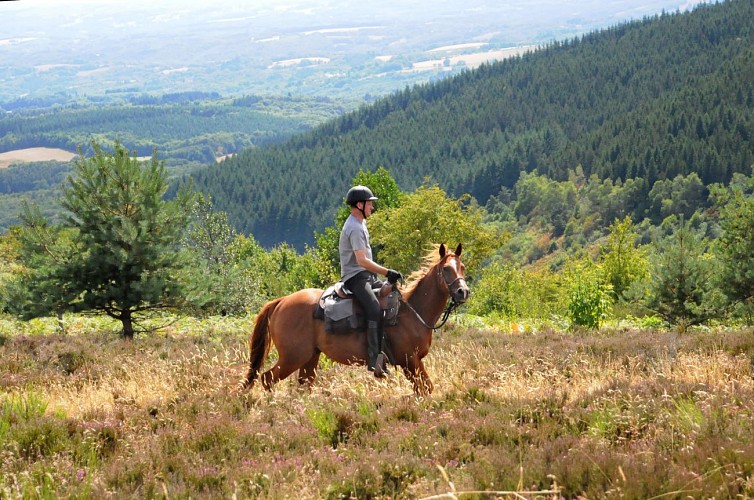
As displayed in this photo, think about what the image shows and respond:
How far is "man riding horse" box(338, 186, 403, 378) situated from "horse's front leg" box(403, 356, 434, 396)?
0.36 m

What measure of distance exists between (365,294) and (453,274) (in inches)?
51.6

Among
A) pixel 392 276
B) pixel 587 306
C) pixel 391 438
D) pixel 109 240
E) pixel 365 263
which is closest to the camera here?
pixel 391 438

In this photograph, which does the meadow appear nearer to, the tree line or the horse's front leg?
the horse's front leg

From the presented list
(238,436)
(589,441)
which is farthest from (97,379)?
(589,441)

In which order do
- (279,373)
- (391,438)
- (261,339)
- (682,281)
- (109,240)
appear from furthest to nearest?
(682,281), (109,240), (261,339), (279,373), (391,438)

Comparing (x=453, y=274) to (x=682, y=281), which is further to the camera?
(x=682, y=281)

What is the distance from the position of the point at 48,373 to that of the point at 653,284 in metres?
17.6

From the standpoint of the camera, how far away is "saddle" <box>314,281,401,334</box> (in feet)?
33.9

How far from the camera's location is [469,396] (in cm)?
877

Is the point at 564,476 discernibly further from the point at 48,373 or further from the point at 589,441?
the point at 48,373

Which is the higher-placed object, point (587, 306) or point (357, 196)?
point (357, 196)

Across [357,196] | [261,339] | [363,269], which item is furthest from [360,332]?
[357,196]

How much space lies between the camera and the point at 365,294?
10.4 meters

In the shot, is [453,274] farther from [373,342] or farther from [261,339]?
[261,339]
